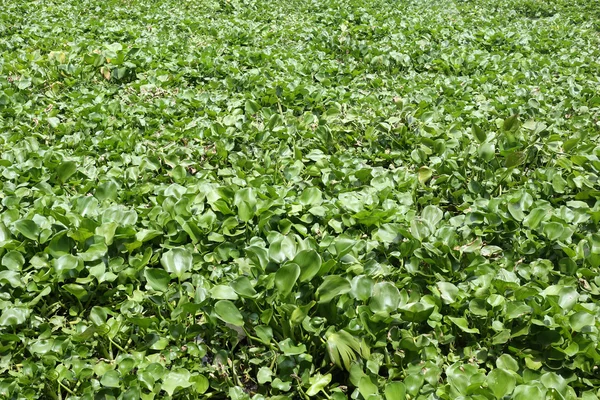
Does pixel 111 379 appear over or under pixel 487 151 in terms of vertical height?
under

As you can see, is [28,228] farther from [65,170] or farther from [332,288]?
[332,288]

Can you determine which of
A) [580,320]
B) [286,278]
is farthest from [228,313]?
[580,320]

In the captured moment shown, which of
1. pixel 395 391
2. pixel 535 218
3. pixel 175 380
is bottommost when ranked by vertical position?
pixel 175 380

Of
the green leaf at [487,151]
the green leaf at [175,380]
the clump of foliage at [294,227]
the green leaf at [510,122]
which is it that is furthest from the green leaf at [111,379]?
the green leaf at [510,122]

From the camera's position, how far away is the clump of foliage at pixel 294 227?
2133mm

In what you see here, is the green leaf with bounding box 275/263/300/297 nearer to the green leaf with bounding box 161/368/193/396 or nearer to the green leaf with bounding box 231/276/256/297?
the green leaf with bounding box 231/276/256/297

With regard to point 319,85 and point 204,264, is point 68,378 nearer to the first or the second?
point 204,264

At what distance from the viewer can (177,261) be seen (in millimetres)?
2451

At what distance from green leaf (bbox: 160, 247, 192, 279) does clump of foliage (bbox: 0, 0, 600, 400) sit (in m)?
0.01

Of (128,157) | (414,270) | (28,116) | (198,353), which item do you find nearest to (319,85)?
(128,157)

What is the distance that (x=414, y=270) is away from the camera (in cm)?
252

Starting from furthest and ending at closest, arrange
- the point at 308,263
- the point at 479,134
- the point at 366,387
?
1. the point at 479,134
2. the point at 308,263
3. the point at 366,387

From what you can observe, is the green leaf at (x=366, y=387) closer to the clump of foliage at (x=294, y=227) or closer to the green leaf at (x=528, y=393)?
the clump of foliage at (x=294, y=227)

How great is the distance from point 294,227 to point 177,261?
598mm
